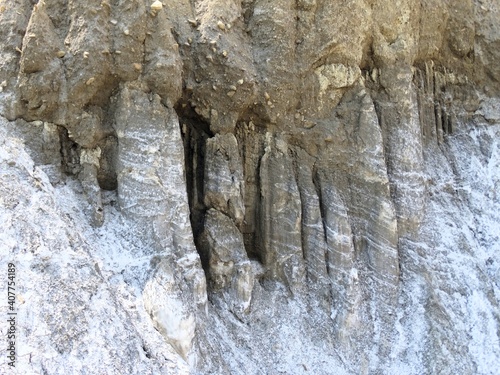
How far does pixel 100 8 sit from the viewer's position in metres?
8.19

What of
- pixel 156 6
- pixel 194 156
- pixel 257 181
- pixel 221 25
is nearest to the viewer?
pixel 156 6

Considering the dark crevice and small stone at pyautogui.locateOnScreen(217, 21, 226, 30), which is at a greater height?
small stone at pyautogui.locateOnScreen(217, 21, 226, 30)

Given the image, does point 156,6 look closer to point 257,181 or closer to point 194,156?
point 194,156

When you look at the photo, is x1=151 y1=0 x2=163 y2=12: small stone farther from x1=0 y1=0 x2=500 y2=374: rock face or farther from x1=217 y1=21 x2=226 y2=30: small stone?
x1=217 y1=21 x2=226 y2=30: small stone

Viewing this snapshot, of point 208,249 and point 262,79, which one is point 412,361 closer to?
point 208,249

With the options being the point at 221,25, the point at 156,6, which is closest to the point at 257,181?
the point at 221,25

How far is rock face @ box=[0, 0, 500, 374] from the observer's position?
7.48 m

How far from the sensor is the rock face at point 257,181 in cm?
748

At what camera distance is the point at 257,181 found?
32.4 ft

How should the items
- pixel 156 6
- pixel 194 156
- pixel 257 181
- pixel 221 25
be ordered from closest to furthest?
pixel 156 6 → pixel 221 25 → pixel 194 156 → pixel 257 181

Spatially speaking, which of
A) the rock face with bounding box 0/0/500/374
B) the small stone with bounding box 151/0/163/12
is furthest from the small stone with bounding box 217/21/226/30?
the small stone with bounding box 151/0/163/12

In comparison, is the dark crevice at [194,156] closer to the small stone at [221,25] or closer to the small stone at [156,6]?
the small stone at [221,25]

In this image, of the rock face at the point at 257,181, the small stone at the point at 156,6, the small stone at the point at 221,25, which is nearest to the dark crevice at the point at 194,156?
the rock face at the point at 257,181

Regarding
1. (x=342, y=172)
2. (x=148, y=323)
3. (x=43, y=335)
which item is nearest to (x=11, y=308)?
(x=43, y=335)
